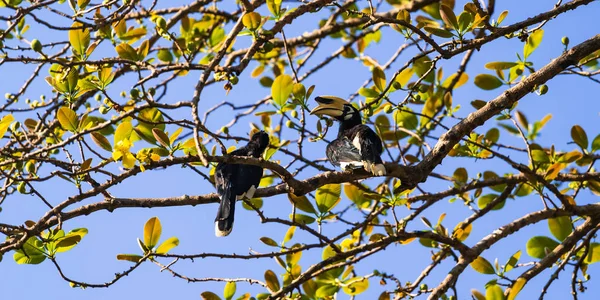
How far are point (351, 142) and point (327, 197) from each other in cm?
72

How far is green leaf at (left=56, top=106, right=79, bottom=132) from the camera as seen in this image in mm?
3424

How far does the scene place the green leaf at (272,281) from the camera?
4.07 metres

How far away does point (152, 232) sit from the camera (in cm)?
361

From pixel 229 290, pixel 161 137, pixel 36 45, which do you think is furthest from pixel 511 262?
pixel 36 45

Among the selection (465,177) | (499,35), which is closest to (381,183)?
(465,177)

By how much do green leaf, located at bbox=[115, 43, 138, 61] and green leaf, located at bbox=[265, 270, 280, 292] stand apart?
4.27 feet

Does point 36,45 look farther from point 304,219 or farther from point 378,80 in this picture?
point 378,80

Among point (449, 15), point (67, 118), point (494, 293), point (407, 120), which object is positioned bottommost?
point (494, 293)

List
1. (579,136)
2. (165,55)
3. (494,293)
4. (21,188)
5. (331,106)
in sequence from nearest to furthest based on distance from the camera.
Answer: (21,188), (494,293), (579,136), (331,106), (165,55)

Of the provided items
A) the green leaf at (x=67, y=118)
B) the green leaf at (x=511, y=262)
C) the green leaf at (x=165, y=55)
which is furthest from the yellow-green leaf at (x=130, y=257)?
the green leaf at (x=165, y=55)

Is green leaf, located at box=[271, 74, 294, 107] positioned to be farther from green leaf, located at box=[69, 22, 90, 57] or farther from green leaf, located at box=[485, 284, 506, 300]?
green leaf, located at box=[485, 284, 506, 300]

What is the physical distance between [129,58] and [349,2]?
2.03m

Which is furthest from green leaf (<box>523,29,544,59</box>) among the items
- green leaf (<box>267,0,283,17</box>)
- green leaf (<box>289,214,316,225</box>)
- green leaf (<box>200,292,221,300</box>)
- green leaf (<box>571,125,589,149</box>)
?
green leaf (<box>200,292,221,300</box>)

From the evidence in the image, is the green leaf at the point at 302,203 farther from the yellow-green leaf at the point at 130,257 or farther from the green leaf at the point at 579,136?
the green leaf at the point at 579,136
